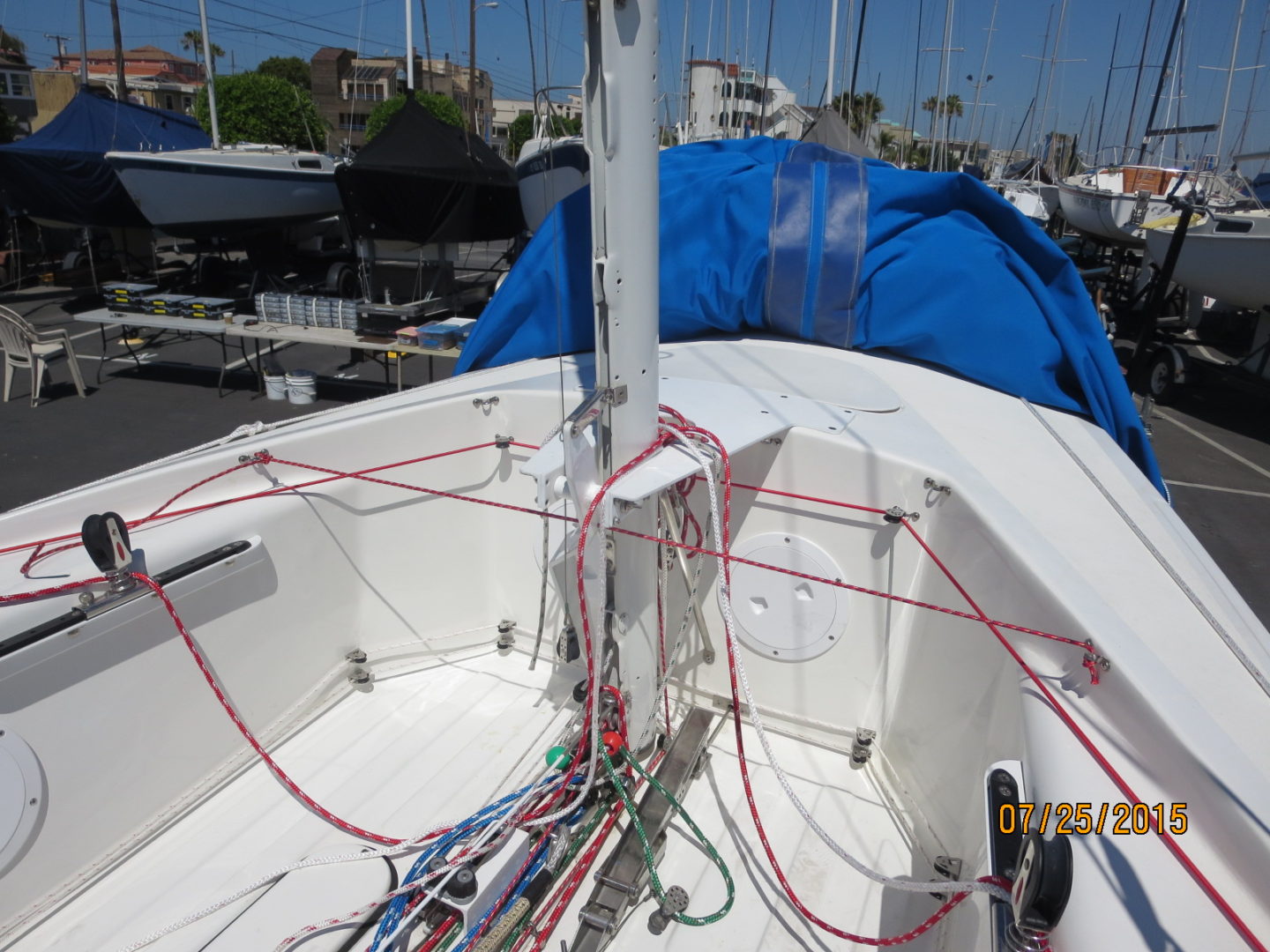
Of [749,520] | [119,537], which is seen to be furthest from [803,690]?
[119,537]

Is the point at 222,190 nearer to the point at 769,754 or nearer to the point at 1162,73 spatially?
the point at 769,754

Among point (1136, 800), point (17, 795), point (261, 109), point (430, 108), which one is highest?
point (261, 109)

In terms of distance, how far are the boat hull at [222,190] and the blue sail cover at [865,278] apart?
6.32 metres

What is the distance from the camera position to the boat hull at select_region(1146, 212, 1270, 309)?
654 centimetres

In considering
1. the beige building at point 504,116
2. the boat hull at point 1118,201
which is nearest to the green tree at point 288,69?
the beige building at point 504,116

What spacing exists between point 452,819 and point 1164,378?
753 cm

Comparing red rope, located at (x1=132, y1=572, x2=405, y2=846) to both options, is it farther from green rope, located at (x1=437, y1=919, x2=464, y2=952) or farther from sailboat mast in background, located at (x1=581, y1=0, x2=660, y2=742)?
sailboat mast in background, located at (x1=581, y1=0, x2=660, y2=742)

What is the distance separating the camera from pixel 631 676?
1.77 metres

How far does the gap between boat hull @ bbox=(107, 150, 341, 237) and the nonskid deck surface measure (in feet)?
23.4

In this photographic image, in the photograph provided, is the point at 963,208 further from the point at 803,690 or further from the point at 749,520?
the point at 803,690

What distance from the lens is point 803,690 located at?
2.09 meters

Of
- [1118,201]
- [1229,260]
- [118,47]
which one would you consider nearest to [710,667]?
[1229,260]

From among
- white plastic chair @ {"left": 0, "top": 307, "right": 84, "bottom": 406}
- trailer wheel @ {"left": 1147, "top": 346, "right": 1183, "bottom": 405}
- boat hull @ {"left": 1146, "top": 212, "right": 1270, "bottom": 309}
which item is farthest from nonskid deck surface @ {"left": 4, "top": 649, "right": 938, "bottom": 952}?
boat hull @ {"left": 1146, "top": 212, "right": 1270, "bottom": 309}

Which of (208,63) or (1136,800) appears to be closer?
(1136,800)
